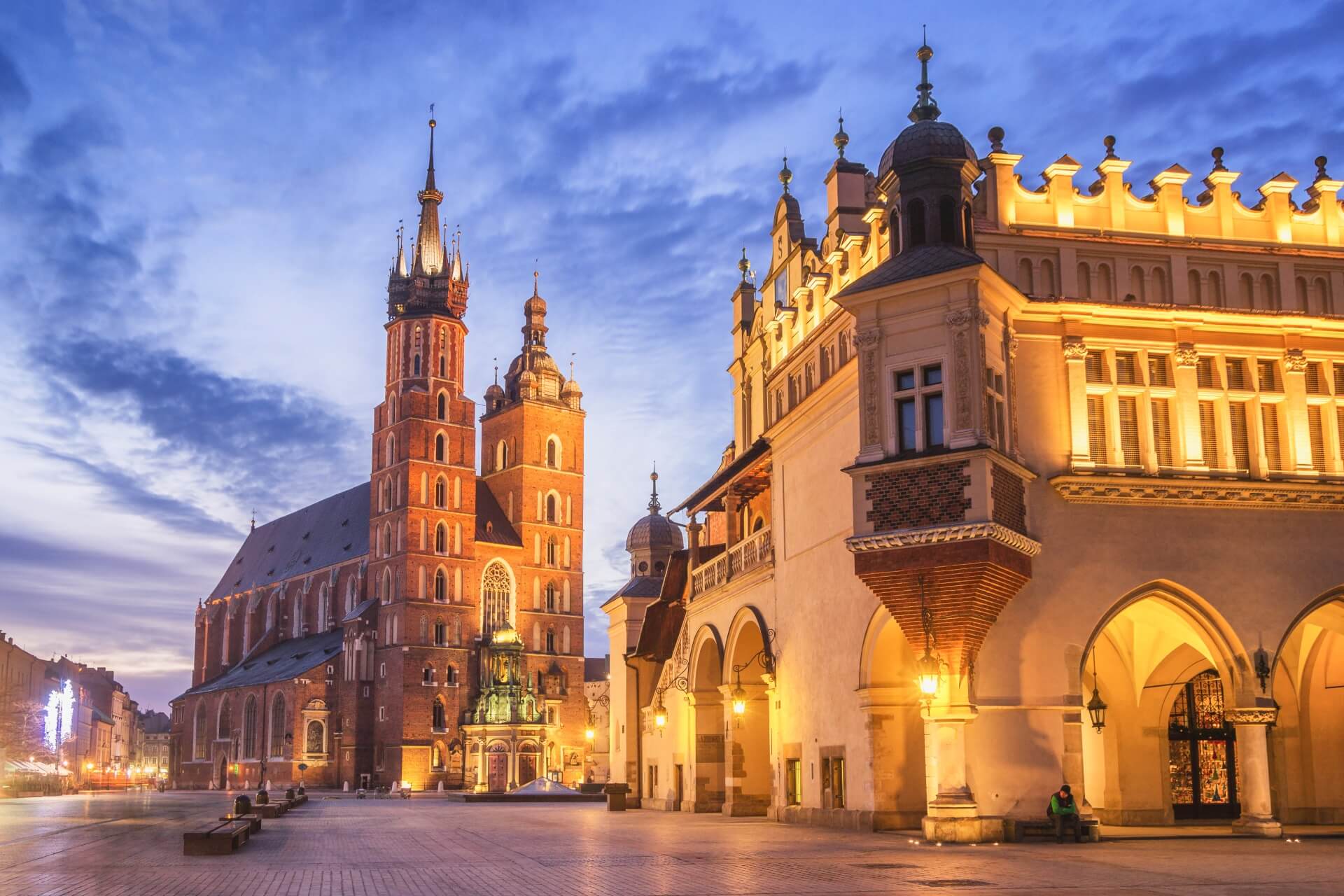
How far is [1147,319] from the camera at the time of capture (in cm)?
2709

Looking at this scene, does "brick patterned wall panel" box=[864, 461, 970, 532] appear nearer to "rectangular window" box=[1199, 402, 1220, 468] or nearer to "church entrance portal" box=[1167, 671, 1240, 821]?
"rectangular window" box=[1199, 402, 1220, 468]

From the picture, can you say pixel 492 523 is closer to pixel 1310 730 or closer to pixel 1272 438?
pixel 1310 730

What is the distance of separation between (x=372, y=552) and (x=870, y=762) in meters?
81.7

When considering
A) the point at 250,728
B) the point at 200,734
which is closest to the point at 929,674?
the point at 250,728

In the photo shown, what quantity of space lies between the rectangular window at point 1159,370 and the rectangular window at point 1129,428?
0.59 metres

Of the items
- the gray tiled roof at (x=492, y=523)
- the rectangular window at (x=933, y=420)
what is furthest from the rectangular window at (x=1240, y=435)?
the gray tiled roof at (x=492, y=523)

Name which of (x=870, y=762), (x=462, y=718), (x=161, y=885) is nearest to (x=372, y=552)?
(x=462, y=718)

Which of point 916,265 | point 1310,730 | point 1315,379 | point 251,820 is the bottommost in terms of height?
point 251,820

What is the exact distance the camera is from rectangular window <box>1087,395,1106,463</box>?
87.9 ft

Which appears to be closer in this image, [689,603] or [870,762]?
[870,762]

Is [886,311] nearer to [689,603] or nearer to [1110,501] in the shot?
[1110,501]

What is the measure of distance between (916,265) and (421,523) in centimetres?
7948

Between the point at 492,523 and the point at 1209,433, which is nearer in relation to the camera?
the point at 1209,433

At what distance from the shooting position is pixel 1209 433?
89.5 feet
